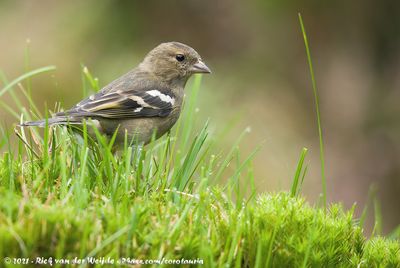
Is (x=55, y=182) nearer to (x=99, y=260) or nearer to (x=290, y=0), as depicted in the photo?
(x=99, y=260)

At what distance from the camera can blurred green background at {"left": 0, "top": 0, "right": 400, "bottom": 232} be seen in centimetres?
1001

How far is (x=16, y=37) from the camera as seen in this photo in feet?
35.1

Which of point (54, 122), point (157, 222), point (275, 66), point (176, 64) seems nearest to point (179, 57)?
point (176, 64)

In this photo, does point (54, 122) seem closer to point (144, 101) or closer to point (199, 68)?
point (144, 101)

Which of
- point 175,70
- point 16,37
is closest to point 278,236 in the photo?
point 175,70

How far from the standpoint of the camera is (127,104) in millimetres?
6094

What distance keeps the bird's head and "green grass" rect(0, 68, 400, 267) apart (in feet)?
6.94

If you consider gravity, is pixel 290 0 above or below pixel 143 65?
above

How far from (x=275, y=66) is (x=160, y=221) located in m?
7.32

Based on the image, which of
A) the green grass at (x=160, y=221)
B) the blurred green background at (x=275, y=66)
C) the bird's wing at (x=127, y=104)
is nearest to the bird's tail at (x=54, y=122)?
the bird's wing at (x=127, y=104)

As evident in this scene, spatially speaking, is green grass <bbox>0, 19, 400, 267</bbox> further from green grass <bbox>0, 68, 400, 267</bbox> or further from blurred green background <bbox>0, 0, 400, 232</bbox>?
blurred green background <bbox>0, 0, 400, 232</bbox>

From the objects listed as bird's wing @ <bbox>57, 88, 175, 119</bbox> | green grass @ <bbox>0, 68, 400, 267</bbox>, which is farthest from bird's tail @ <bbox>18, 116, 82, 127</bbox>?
green grass @ <bbox>0, 68, 400, 267</bbox>

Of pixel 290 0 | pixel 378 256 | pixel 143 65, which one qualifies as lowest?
pixel 378 256

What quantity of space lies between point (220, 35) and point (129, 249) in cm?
831
